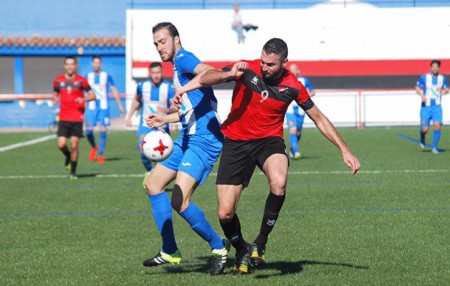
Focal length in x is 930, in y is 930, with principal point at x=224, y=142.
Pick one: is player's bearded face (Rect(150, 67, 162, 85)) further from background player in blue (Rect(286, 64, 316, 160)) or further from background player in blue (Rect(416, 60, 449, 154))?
background player in blue (Rect(416, 60, 449, 154))

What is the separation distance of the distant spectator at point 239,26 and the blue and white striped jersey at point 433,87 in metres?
16.8

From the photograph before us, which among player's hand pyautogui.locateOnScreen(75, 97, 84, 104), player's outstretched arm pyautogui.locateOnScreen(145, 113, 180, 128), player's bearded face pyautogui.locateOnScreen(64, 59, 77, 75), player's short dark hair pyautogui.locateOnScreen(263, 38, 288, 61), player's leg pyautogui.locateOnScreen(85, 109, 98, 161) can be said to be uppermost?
player's short dark hair pyautogui.locateOnScreen(263, 38, 288, 61)

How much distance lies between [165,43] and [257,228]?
3100 mm

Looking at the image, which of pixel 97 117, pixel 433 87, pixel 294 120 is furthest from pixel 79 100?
pixel 433 87

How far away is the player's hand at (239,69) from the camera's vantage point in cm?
739

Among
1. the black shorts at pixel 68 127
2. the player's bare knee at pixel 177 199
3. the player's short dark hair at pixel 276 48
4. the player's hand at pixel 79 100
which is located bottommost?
the black shorts at pixel 68 127

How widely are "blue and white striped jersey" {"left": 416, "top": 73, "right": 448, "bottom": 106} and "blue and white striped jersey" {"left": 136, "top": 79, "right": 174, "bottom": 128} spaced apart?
8776 millimetres

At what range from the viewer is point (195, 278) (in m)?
7.68

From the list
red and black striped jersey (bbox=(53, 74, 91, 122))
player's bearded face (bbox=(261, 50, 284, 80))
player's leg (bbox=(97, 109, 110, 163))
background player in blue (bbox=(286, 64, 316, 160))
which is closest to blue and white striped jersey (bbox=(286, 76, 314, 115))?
background player in blue (bbox=(286, 64, 316, 160))

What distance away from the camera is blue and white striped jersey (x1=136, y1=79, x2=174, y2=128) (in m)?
15.8

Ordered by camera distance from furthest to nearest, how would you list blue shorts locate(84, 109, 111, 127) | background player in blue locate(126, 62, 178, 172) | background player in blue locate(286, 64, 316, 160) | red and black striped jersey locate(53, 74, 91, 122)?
blue shorts locate(84, 109, 111, 127) → background player in blue locate(286, 64, 316, 160) → red and black striped jersey locate(53, 74, 91, 122) → background player in blue locate(126, 62, 178, 172)

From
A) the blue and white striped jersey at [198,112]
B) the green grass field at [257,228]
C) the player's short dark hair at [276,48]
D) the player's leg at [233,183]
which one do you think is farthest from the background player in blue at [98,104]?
the player's short dark hair at [276,48]

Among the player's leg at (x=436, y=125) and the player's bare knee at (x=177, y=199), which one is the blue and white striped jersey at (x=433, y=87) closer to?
the player's leg at (x=436, y=125)

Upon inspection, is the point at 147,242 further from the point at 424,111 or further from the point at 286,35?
the point at 286,35
